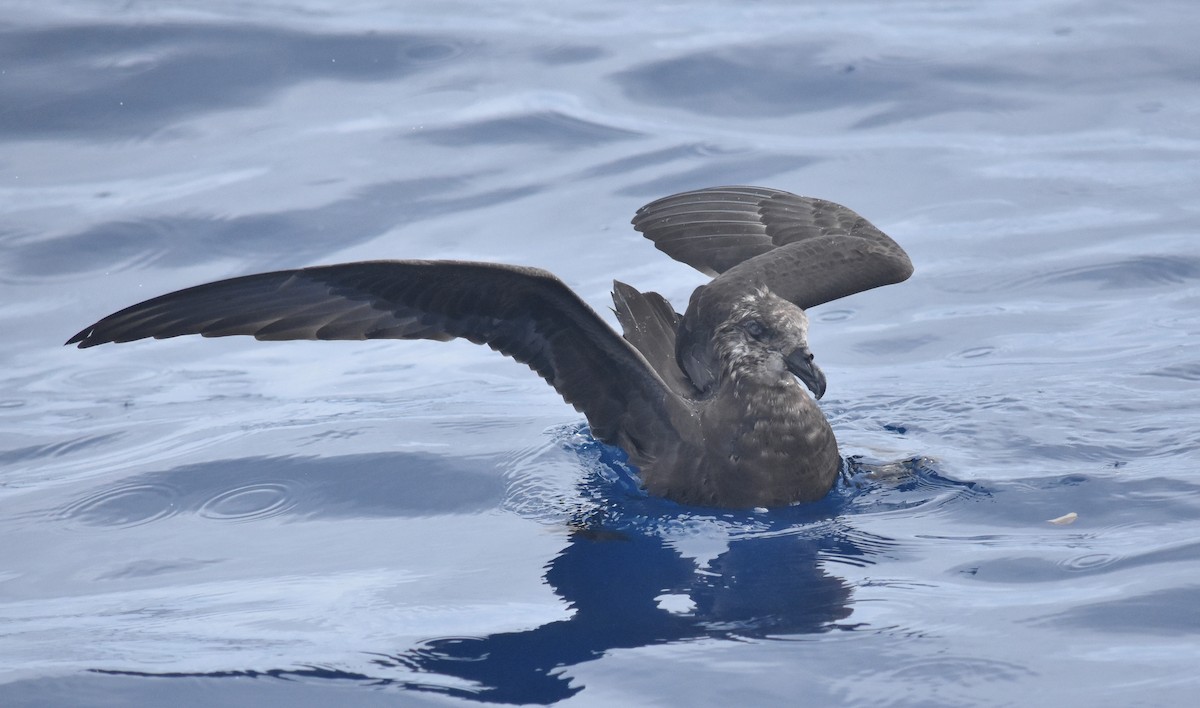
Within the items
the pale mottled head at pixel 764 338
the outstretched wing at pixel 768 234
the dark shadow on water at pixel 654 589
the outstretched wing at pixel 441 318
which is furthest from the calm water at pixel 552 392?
the outstretched wing at pixel 768 234

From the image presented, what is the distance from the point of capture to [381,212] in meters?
10.4

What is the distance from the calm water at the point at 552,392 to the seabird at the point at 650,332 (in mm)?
268

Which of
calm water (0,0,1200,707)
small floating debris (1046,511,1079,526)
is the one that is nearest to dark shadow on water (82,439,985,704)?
calm water (0,0,1200,707)

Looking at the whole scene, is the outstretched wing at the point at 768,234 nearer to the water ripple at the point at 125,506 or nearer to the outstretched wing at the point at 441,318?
the outstretched wing at the point at 441,318

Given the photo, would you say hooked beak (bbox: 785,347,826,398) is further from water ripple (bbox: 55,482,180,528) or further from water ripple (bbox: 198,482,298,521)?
water ripple (bbox: 55,482,180,528)

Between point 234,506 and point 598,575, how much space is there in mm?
2091


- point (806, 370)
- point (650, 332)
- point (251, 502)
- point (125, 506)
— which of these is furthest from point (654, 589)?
point (125, 506)

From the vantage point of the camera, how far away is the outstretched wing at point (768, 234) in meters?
7.12

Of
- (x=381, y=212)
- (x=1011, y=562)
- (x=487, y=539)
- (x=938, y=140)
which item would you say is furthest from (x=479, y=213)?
(x=1011, y=562)

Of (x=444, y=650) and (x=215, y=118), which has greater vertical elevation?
(x=215, y=118)

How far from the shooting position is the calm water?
4.92 m

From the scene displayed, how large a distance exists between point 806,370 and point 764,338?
37cm

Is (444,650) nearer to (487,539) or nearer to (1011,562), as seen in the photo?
(487,539)

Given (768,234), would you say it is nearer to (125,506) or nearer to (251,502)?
(251,502)
